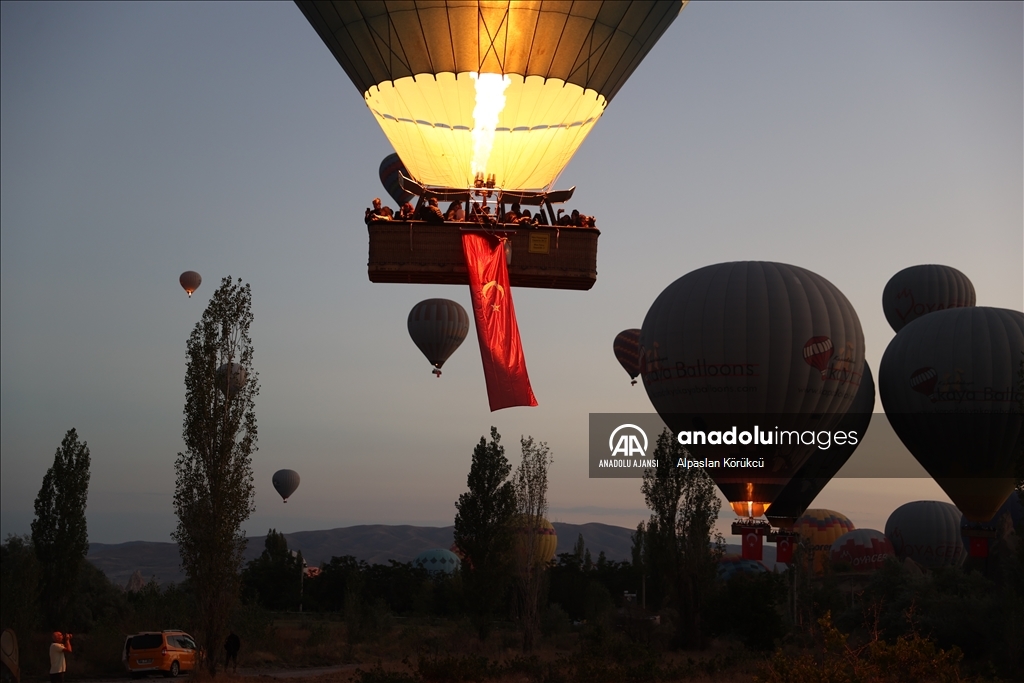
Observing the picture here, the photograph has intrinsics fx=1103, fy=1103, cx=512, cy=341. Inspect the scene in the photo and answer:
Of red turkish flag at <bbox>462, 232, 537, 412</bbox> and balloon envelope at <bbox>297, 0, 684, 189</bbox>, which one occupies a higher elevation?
balloon envelope at <bbox>297, 0, 684, 189</bbox>

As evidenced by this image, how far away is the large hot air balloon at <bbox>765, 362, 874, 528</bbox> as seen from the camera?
35781 millimetres

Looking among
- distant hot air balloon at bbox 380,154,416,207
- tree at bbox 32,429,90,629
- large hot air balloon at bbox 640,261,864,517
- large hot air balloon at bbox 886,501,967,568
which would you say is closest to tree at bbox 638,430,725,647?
large hot air balloon at bbox 640,261,864,517

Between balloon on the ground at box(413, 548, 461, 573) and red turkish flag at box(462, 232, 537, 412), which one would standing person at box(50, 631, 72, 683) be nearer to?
red turkish flag at box(462, 232, 537, 412)

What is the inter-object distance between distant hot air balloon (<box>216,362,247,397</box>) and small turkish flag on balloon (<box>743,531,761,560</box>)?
17721 millimetres

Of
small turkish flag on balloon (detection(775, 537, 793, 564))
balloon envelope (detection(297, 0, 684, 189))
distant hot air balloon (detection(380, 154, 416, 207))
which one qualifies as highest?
distant hot air balloon (detection(380, 154, 416, 207))

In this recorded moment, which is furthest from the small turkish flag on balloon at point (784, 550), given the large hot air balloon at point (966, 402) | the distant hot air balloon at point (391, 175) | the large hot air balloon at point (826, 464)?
the distant hot air balloon at point (391, 175)

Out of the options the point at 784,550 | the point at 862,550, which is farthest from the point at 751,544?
the point at 862,550

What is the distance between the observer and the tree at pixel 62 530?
94.1 feet

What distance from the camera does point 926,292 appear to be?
43.8 m

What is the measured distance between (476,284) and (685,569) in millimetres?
19829

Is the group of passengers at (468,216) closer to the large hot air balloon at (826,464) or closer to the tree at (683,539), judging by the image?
the tree at (683,539)

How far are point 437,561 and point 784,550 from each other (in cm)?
3760

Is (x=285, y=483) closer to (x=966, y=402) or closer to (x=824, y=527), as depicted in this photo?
(x=824, y=527)

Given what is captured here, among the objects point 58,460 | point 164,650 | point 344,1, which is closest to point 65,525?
point 58,460
